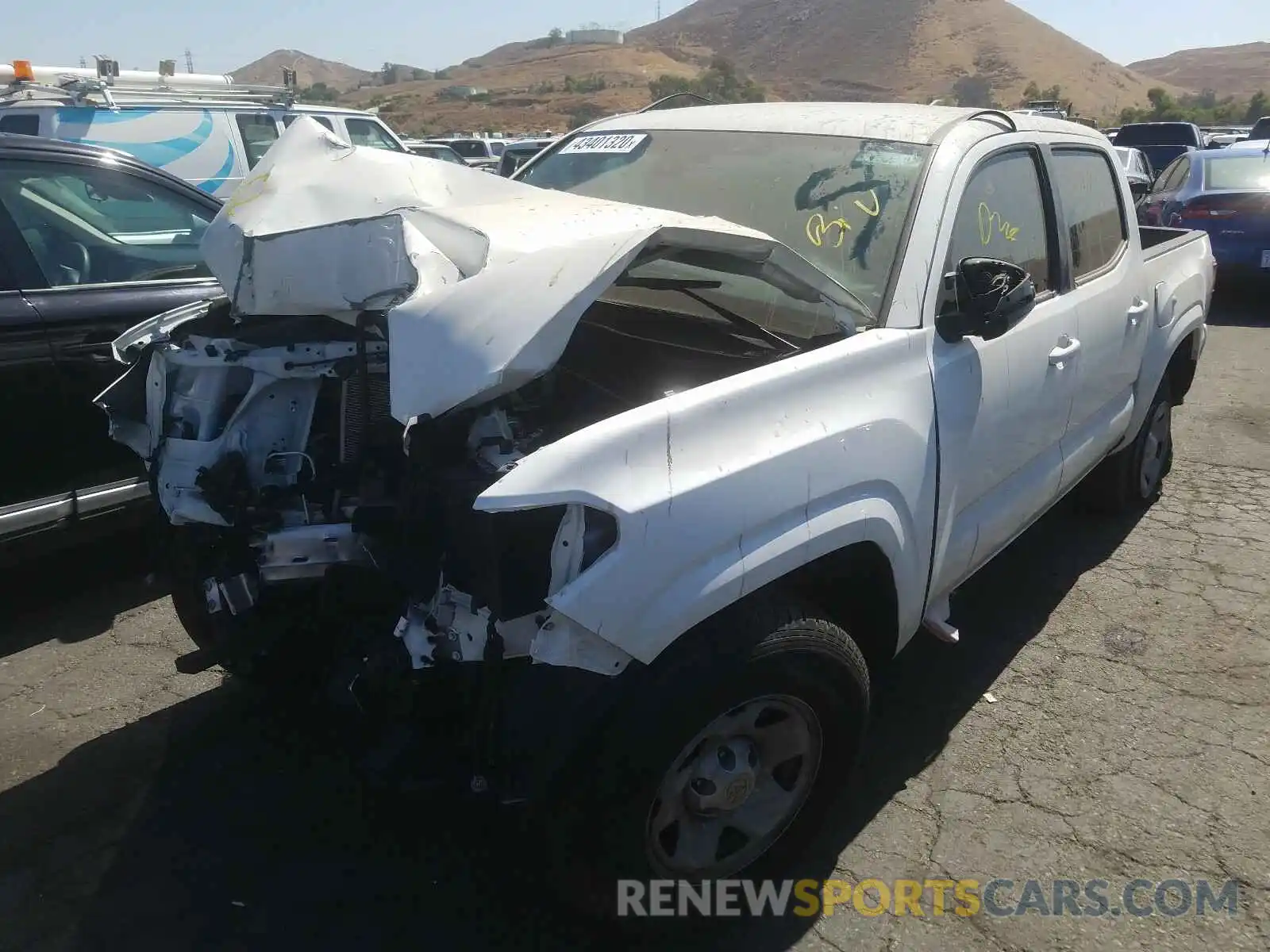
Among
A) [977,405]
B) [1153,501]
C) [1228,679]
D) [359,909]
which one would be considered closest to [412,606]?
[359,909]

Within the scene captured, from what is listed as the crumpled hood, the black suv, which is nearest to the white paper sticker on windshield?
the crumpled hood

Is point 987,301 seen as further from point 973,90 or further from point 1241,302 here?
point 973,90

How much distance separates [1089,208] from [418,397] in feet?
9.99

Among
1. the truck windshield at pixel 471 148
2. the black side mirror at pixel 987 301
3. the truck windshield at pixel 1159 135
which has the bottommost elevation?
the black side mirror at pixel 987 301

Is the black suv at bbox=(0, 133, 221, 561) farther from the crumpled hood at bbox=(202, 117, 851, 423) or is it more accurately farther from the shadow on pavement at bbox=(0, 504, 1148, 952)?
the crumpled hood at bbox=(202, 117, 851, 423)

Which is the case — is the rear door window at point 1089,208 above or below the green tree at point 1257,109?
below

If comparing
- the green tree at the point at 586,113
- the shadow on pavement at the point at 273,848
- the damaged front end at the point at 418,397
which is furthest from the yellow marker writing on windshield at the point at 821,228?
the green tree at the point at 586,113

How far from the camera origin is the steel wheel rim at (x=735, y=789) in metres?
2.30

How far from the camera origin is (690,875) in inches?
95.0

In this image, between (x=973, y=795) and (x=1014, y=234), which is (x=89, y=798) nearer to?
(x=973, y=795)

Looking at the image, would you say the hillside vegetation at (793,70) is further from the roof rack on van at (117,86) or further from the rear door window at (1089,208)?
the rear door window at (1089,208)

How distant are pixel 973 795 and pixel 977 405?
1154mm

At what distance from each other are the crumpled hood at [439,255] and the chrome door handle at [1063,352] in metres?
1.07

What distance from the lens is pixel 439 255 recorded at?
8.02ft
